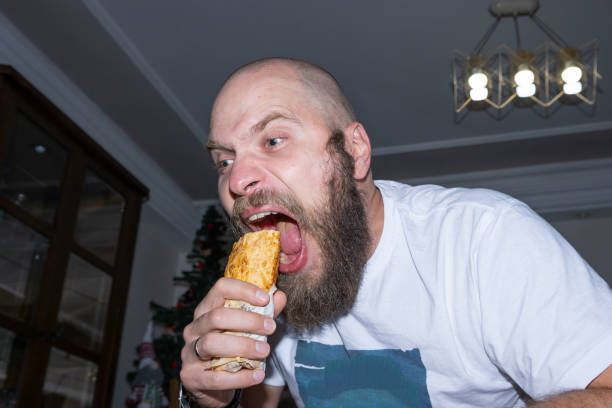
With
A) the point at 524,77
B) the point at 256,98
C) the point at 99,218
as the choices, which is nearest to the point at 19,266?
the point at 99,218

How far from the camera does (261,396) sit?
1621mm

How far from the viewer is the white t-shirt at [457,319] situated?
97 centimetres

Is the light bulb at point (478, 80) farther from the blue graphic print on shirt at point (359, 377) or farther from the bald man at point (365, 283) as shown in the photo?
the blue graphic print on shirt at point (359, 377)

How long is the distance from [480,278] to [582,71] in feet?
9.51

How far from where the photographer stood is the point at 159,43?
12.9ft

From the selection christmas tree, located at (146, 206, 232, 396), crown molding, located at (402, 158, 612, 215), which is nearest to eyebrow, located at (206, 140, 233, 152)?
christmas tree, located at (146, 206, 232, 396)

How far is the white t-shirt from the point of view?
972 mm

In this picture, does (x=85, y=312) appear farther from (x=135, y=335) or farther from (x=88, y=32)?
(x=88, y=32)

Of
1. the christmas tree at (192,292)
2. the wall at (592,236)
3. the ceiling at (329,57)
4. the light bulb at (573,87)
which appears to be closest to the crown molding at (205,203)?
the christmas tree at (192,292)

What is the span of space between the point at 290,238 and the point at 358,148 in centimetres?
33

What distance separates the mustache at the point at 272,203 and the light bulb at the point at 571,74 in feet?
9.18

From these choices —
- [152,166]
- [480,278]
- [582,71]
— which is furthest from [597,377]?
[152,166]

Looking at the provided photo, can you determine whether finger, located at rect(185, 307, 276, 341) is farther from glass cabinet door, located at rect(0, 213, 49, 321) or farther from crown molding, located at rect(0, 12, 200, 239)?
crown molding, located at rect(0, 12, 200, 239)

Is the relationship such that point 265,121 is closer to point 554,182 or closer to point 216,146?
point 216,146
